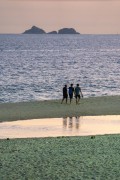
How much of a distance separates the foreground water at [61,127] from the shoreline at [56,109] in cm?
145

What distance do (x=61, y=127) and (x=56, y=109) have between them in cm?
708

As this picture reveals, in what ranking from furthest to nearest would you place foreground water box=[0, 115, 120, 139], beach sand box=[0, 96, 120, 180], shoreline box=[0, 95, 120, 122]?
shoreline box=[0, 95, 120, 122] → foreground water box=[0, 115, 120, 139] → beach sand box=[0, 96, 120, 180]

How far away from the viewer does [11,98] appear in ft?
164

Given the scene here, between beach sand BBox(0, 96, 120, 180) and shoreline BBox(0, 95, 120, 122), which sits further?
shoreline BBox(0, 95, 120, 122)

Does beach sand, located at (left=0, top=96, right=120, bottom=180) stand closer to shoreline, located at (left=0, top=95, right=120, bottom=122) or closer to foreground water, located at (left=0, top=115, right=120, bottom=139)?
foreground water, located at (left=0, top=115, right=120, bottom=139)

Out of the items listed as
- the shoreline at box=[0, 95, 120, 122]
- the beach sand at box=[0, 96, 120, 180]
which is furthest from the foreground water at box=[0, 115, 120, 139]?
the beach sand at box=[0, 96, 120, 180]

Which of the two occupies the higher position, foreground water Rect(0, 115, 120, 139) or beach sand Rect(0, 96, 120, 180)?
beach sand Rect(0, 96, 120, 180)

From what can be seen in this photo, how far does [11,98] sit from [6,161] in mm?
31779

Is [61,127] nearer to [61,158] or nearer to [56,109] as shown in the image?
[56,109]

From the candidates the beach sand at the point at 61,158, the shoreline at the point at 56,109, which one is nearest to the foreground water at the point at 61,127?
the shoreline at the point at 56,109

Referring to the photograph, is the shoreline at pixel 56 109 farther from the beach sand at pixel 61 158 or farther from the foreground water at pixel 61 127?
the beach sand at pixel 61 158

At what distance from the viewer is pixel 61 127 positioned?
1066 inches

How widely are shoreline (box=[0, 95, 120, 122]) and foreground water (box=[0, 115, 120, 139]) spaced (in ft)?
4.75

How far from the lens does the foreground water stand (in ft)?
82.3
